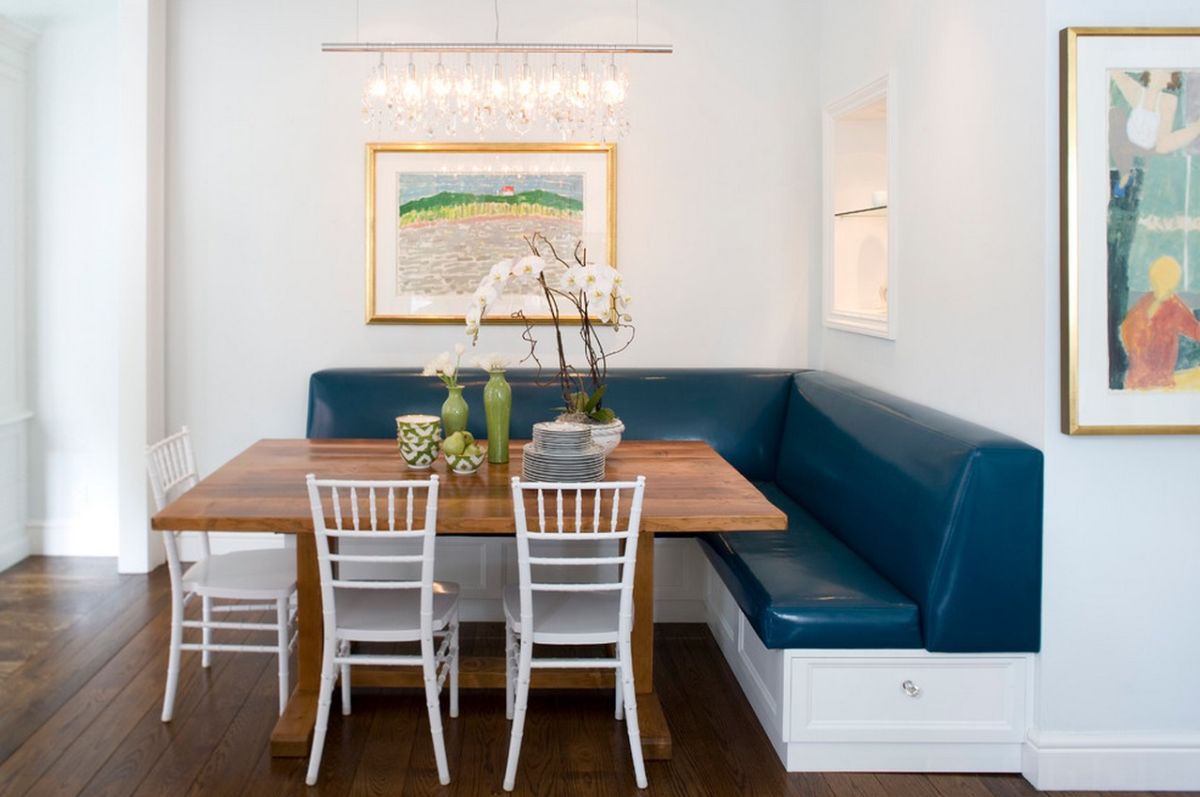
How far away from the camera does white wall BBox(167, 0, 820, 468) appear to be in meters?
5.02

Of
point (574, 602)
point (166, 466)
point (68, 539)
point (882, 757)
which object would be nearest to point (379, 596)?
point (574, 602)

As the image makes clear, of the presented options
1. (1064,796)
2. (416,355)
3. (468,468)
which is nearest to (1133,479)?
(1064,796)

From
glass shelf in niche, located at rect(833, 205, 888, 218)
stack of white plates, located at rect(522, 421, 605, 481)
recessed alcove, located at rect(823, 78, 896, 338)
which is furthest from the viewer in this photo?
recessed alcove, located at rect(823, 78, 896, 338)

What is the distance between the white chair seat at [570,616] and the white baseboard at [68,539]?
108 inches

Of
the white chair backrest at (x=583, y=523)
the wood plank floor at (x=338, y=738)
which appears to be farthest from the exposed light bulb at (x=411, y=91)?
the wood plank floor at (x=338, y=738)

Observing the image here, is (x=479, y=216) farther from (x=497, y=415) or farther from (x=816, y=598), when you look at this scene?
(x=816, y=598)

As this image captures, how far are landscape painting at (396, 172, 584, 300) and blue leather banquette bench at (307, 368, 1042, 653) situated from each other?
555mm

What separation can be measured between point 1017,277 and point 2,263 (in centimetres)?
417

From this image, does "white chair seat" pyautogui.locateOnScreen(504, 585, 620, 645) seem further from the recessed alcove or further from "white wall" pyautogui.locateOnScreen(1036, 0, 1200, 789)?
the recessed alcove

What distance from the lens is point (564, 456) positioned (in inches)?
135

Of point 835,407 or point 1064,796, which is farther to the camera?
point 835,407

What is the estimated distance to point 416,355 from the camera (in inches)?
202

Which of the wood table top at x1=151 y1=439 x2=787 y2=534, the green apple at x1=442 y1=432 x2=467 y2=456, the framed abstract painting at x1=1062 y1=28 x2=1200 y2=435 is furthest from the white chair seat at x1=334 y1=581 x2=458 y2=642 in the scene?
the framed abstract painting at x1=1062 y1=28 x2=1200 y2=435

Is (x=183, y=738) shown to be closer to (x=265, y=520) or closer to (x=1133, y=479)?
(x=265, y=520)
